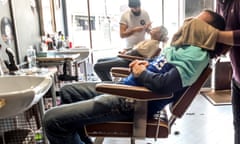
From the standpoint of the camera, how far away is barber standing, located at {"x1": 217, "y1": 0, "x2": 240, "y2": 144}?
1.42m

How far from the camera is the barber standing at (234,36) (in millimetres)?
1418

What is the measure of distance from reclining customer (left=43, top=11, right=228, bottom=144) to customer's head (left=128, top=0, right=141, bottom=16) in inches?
74.8

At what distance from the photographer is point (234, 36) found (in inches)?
55.0

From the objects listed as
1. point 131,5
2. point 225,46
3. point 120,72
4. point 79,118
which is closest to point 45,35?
point 131,5

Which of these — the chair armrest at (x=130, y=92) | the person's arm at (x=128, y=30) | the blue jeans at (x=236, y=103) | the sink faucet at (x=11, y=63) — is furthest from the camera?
the person's arm at (x=128, y=30)

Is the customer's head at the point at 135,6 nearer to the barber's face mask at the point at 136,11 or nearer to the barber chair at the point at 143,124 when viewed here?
the barber's face mask at the point at 136,11

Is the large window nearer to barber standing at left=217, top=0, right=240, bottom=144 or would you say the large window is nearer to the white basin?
barber standing at left=217, top=0, right=240, bottom=144

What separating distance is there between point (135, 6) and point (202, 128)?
1.65m

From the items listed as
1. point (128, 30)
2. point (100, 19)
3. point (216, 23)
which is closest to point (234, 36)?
point (216, 23)

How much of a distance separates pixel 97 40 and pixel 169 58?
11.9 ft

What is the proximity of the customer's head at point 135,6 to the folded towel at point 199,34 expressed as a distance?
75.7 inches

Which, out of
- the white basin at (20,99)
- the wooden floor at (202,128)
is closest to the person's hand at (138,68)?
the white basin at (20,99)

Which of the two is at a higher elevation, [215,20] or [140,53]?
[215,20]

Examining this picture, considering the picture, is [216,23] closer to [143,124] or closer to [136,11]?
[143,124]
